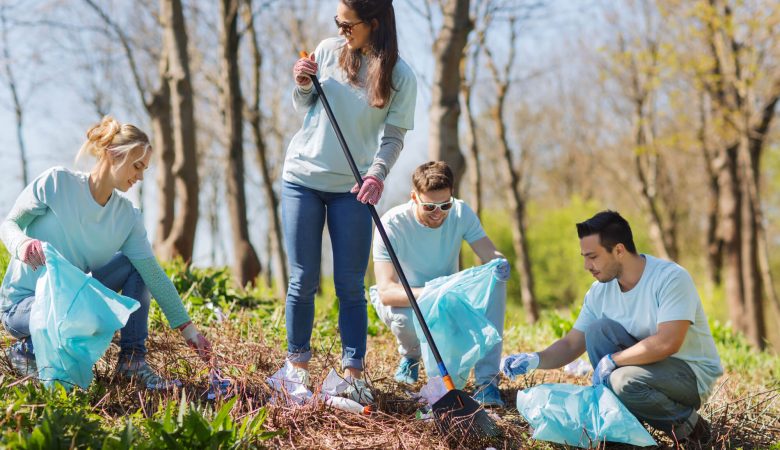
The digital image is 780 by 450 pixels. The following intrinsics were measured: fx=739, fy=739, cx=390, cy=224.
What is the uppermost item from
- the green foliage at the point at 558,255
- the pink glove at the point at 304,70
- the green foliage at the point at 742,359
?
the pink glove at the point at 304,70

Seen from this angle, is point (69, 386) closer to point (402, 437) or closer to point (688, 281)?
point (402, 437)

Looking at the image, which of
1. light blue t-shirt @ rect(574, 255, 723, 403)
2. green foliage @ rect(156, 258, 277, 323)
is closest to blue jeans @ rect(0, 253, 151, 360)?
green foliage @ rect(156, 258, 277, 323)

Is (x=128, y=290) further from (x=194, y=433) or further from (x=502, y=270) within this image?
(x=502, y=270)

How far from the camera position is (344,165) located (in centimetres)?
343

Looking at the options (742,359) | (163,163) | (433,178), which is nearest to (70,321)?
Answer: (433,178)

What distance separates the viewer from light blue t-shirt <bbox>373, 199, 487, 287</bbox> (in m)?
3.99

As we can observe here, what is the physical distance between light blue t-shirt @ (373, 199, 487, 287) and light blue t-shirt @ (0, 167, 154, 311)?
4.41 feet

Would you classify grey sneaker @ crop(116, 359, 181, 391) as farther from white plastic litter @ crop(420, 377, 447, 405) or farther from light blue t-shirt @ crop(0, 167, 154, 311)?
white plastic litter @ crop(420, 377, 447, 405)

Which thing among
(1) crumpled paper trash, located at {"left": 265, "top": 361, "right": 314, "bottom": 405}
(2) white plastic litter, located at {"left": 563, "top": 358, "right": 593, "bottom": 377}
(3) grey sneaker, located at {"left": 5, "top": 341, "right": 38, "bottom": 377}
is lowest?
(2) white plastic litter, located at {"left": 563, "top": 358, "right": 593, "bottom": 377}

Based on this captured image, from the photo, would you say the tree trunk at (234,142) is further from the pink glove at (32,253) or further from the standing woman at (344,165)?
the pink glove at (32,253)

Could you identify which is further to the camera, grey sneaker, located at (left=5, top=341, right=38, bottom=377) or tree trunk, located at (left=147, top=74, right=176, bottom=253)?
tree trunk, located at (left=147, top=74, right=176, bottom=253)

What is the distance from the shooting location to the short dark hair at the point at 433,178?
3.76 m

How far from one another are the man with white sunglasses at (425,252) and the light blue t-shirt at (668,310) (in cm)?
64

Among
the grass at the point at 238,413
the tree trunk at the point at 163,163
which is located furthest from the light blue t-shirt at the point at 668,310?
the tree trunk at the point at 163,163
